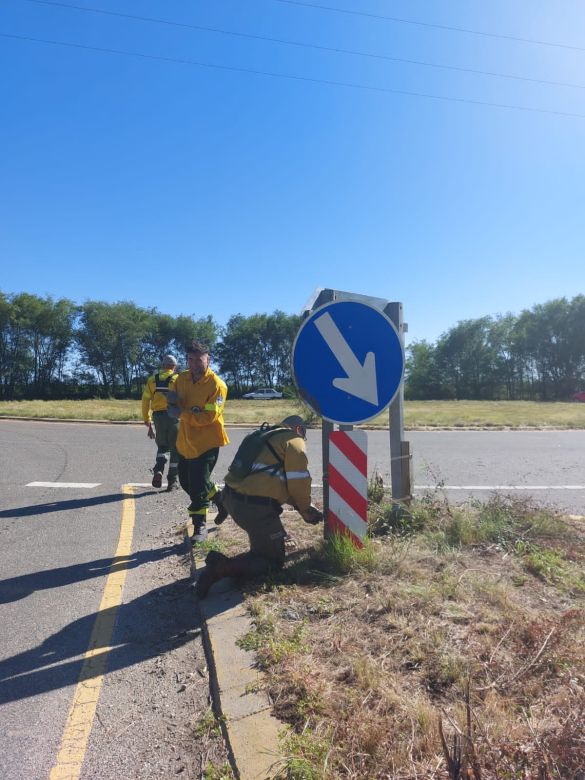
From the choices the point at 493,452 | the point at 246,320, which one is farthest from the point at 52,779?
the point at 246,320

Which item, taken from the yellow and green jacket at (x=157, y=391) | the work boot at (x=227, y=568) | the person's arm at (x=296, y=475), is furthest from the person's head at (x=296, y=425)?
the yellow and green jacket at (x=157, y=391)

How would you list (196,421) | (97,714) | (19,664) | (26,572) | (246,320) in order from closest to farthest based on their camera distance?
1. (97,714)
2. (19,664)
3. (26,572)
4. (196,421)
5. (246,320)

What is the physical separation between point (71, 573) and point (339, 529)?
2.21m

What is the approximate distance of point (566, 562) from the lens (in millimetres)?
3496

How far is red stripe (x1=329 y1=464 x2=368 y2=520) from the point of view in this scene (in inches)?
143

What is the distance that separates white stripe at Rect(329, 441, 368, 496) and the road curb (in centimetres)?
109

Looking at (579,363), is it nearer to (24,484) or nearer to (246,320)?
(246,320)

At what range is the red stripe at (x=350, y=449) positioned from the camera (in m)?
3.63

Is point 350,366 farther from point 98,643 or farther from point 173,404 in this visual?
point 98,643

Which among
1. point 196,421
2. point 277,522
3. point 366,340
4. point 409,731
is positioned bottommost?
point 409,731

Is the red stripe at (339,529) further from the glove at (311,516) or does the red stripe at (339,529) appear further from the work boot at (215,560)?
the work boot at (215,560)

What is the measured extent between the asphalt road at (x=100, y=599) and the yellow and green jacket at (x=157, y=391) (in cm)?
117

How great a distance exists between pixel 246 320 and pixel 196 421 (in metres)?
83.6

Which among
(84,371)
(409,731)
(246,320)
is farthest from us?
(246,320)
